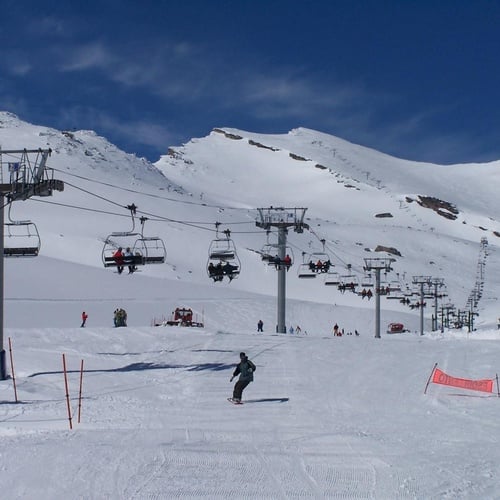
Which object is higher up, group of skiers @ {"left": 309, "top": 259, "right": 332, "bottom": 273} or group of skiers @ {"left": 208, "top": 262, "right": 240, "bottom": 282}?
group of skiers @ {"left": 309, "top": 259, "right": 332, "bottom": 273}

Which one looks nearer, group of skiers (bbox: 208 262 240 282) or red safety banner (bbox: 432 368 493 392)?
red safety banner (bbox: 432 368 493 392)

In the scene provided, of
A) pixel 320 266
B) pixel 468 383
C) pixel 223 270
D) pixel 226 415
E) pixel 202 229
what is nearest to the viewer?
pixel 226 415

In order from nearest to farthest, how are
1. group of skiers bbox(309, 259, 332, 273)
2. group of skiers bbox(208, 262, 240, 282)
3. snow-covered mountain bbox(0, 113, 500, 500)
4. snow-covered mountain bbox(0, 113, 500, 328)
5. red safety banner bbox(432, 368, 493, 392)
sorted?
snow-covered mountain bbox(0, 113, 500, 500) < red safety banner bbox(432, 368, 493, 392) < group of skiers bbox(208, 262, 240, 282) < group of skiers bbox(309, 259, 332, 273) < snow-covered mountain bbox(0, 113, 500, 328)

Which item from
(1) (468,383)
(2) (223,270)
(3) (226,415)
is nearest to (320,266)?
(2) (223,270)

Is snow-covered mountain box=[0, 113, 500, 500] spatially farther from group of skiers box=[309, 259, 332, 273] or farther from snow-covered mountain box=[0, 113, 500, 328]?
snow-covered mountain box=[0, 113, 500, 328]

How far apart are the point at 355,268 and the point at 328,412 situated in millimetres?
94226

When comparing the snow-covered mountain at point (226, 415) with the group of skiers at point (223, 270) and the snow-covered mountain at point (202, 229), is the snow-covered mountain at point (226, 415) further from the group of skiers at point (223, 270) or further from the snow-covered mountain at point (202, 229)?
the snow-covered mountain at point (202, 229)

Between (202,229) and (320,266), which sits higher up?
(202,229)

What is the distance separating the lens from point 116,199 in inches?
4744

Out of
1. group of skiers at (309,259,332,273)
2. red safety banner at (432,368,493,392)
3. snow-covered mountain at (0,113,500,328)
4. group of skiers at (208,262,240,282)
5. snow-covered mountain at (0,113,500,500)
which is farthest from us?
snow-covered mountain at (0,113,500,328)

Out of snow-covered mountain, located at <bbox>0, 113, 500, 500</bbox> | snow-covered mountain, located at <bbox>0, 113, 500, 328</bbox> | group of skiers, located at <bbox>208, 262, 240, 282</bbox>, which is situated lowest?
snow-covered mountain, located at <bbox>0, 113, 500, 500</bbox>

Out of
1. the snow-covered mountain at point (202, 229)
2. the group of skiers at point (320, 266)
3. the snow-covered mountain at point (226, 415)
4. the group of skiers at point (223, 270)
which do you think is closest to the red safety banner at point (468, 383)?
the snow-covered mountain at point (226, 415)

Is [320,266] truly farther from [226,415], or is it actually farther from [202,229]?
[202,229]

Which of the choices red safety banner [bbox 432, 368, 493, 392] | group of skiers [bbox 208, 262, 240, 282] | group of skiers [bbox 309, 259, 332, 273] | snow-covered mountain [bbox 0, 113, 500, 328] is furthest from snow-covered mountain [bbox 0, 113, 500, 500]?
snow-covered mountain [bbox 0, 113, 500, 328]
